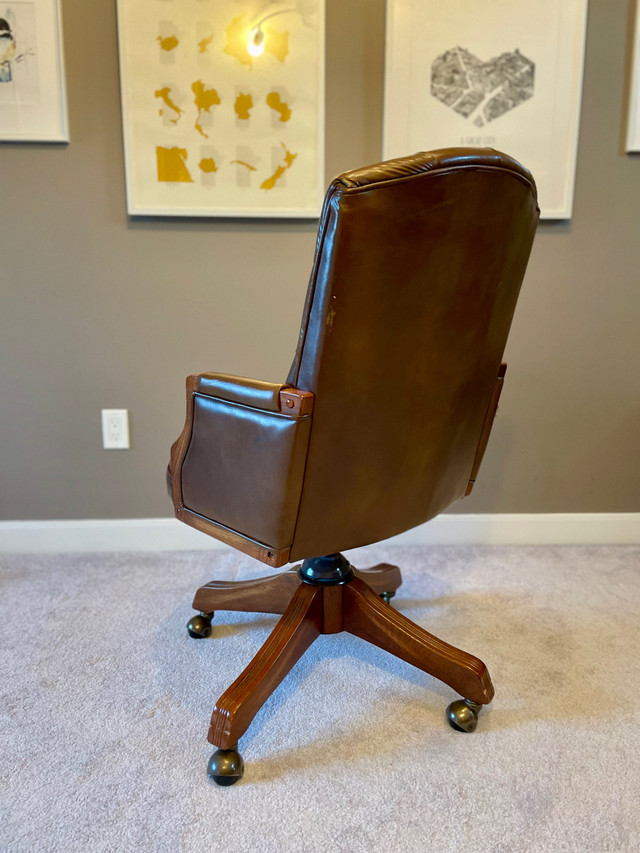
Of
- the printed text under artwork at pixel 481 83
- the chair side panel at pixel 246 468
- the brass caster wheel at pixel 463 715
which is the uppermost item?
the printed text under artwork at pixel 481 83

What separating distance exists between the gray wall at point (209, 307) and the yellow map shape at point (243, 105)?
0.23 meters

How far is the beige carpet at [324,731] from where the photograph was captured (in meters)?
0.89

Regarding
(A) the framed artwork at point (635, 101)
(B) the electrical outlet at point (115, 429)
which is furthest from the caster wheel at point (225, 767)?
(A) the framed artwork at point (635, 101)

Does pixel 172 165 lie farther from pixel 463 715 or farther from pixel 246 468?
pixel 463 715

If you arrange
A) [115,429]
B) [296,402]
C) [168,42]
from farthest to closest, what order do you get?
[115,429], [168,42], [296,402]

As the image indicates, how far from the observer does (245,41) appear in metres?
1.61

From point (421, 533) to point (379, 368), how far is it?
117 centimetres

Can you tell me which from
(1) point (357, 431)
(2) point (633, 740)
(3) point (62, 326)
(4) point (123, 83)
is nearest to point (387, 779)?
(2) point (633, 740)

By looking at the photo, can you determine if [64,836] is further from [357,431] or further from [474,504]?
[474,504]

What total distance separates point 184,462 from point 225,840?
0.61 m

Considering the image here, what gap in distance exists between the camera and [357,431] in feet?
3.10

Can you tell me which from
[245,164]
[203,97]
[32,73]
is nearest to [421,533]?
[245,164]

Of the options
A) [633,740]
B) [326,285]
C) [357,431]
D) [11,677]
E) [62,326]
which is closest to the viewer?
[326,285]

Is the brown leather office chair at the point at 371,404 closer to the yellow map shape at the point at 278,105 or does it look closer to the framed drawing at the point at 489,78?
the framed drawing at the point at 489,78
